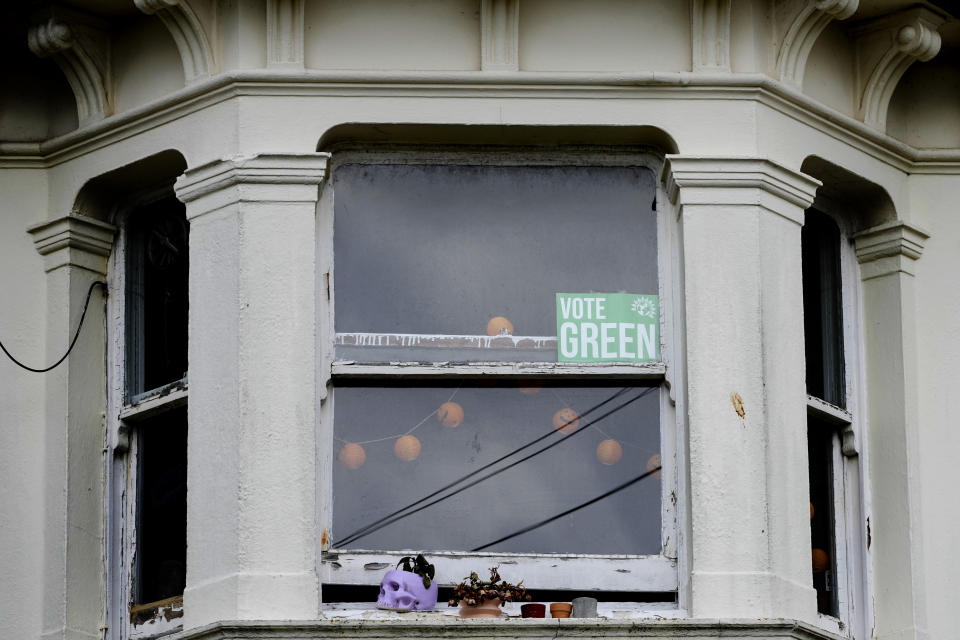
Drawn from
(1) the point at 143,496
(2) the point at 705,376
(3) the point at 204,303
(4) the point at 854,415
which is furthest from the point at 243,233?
(4) the point at 854,415

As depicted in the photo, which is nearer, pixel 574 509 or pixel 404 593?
pixel 404 593

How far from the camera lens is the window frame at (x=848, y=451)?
9.74 metres

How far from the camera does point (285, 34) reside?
9.52 metres

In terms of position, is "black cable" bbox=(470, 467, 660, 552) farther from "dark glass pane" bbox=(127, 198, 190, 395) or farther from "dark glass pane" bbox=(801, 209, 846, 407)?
"dark glass pane" bbox=(127, 198, 190, 395)

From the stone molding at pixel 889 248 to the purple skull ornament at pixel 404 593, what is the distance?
254cm

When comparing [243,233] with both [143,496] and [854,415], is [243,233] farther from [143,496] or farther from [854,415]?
[854,415]

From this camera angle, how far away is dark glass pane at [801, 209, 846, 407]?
10031 millimetres

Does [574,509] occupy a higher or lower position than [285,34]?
lower

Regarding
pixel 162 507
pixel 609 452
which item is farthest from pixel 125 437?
pixel 609 452

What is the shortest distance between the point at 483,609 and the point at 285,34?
250cm

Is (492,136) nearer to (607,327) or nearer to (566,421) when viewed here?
(607,327)

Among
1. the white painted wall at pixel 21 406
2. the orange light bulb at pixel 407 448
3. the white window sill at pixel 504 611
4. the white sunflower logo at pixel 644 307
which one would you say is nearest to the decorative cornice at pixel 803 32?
the white sunflower logo at pixel 644 307

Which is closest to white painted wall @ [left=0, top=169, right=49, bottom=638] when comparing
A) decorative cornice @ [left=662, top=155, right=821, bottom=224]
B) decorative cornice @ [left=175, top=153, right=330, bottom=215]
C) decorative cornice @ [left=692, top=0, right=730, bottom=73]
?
decorative cornice @ [left=175, top=153, right=330, bottom=215]

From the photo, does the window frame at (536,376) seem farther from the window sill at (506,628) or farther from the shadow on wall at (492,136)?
the window sill at (506,628)
